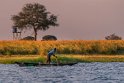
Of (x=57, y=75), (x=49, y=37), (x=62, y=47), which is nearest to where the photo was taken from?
(x=57, y=75)

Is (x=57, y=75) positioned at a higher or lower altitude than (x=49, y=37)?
lower

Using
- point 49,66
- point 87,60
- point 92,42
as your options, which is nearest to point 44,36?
point 92,42

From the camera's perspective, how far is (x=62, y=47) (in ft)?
239

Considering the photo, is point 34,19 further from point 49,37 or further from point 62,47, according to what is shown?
point 62,47

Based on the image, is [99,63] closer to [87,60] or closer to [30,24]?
[87,60]

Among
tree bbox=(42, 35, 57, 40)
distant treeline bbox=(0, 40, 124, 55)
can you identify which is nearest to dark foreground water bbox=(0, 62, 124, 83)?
distant treeline bbox=(0, 40, 124, 55)

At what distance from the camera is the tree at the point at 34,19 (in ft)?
384

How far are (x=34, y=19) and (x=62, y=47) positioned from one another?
45809 mm

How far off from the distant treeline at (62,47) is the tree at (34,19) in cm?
4170

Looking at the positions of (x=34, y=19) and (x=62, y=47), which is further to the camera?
(x=34, y=19)


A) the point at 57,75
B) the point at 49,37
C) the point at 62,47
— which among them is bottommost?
the point at 57,75

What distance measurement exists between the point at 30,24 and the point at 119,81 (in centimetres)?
7930

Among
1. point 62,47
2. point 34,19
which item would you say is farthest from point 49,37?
point 62,47

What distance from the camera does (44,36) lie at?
375 ft
